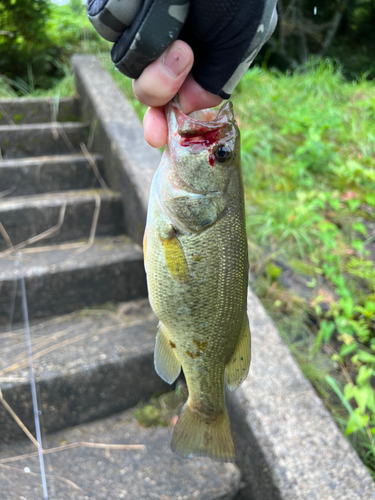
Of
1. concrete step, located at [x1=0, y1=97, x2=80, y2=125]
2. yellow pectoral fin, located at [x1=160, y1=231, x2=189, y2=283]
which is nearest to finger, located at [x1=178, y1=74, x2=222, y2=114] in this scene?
yellow pectoral fin, located at [x1=160, y1=231, x2=189, y2=283]

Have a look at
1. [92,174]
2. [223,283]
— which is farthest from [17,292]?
[223,283]

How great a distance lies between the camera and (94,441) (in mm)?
1930

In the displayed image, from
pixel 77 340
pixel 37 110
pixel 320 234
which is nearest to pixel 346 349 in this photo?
pixel 320 234

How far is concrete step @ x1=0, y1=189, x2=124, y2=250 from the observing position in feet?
8.11

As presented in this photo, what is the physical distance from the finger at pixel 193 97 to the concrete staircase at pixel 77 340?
4.76ft

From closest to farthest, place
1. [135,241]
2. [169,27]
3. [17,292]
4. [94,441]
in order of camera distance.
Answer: [169,27] → [94,441] → [17,292] → [135,241]

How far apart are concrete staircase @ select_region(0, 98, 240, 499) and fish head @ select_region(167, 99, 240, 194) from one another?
1248 mm

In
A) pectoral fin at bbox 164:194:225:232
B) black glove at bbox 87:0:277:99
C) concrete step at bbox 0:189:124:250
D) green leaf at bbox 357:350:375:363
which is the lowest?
concrete step at bbox 0:189:124:250

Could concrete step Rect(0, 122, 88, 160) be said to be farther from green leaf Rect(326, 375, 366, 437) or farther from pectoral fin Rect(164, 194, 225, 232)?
green leaf Rect(326, 375, 366, 437)

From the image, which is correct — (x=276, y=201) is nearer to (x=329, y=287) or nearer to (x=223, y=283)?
(x=329, y=287)

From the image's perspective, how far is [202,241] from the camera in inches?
45.8

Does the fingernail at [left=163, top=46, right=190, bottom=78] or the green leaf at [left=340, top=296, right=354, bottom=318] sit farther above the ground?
the fingernail at [left=163, top=46, right=190, bottom=78]

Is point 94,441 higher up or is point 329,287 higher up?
point 329,287

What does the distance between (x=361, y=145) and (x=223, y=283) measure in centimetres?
295
